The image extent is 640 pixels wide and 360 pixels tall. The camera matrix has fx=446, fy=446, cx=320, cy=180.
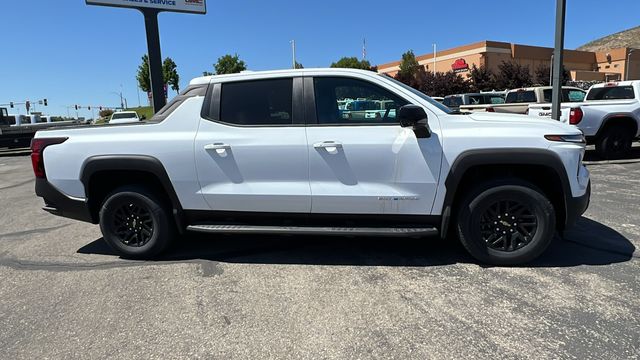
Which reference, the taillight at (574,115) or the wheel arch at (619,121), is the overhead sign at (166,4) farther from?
the wheel arch at (619,121)

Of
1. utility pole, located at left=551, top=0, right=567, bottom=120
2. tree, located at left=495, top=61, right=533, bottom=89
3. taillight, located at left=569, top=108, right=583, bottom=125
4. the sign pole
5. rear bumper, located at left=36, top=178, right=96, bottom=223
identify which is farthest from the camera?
tree, located at left=495, top=61, right=533, bottom=89

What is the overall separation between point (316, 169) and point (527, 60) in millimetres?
59797

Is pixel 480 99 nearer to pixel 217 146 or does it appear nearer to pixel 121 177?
pixel 217 146

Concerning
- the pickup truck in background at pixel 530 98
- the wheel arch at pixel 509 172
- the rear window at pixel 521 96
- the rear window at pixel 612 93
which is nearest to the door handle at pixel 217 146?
the wheel arch at pixel 509 172

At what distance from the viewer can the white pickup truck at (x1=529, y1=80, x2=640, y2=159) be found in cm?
1034

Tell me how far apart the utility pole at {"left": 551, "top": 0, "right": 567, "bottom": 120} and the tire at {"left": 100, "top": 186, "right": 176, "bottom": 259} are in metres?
8.91

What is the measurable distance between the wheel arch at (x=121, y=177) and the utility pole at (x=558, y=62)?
884 cm

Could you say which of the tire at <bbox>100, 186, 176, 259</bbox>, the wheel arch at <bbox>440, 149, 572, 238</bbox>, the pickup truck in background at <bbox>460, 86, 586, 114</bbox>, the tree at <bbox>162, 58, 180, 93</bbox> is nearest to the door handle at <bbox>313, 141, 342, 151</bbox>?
the wheel arch at <bbox>440, 149, 572, 238</bbox>

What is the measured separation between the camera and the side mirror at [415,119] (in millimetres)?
3762

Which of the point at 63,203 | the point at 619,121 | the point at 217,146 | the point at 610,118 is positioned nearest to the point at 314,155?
the point at 217,146

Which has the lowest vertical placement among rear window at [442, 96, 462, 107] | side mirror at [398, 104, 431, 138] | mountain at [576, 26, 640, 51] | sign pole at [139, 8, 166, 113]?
side mirror at [398, 104, 431, 138]

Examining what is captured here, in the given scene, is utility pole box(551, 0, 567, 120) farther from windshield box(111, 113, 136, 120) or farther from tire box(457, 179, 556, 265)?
windshield box(111, 113, 136, 120)

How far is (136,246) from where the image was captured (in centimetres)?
461

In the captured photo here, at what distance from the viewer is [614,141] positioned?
10.8m
